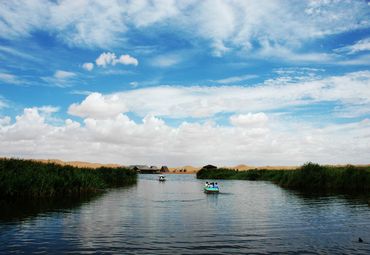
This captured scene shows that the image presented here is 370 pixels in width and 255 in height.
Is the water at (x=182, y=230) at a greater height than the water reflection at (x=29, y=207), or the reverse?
the water reflection at (x=29, y=207)

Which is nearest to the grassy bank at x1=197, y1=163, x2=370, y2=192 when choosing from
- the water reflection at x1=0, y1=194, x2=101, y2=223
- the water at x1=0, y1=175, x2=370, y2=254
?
the water at x1=0, y1=175, x2=370, y2=254

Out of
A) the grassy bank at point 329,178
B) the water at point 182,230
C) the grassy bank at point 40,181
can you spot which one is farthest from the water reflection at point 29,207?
the grassy bank at point 329,178

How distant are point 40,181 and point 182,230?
21.1 meters

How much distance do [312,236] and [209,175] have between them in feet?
347

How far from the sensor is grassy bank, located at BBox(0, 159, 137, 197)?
34.5 metres

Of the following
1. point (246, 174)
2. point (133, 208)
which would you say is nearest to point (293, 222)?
point (133, 208)

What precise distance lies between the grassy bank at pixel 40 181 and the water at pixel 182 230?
3.64 metres

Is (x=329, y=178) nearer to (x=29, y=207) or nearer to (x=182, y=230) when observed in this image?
(x=182, y=230)

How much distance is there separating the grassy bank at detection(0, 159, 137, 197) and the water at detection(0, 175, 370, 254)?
364 cm

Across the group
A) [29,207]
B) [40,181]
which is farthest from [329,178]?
[29,207]

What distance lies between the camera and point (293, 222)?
88.5 ft

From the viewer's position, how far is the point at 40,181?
125 ft

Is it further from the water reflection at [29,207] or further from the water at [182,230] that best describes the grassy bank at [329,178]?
the water reflection at [29,207]

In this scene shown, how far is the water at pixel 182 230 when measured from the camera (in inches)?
722
